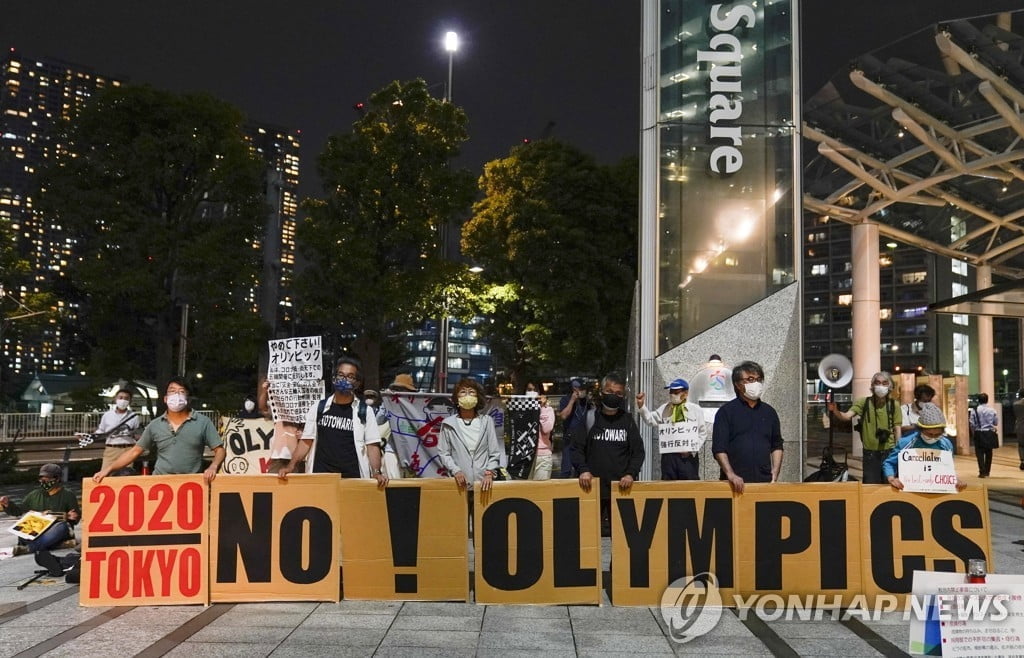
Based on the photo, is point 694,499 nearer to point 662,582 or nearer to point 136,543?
point 662,582

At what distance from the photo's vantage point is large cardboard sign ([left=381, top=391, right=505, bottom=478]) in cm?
1482

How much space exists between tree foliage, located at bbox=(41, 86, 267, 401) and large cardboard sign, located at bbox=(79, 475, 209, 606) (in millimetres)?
11814

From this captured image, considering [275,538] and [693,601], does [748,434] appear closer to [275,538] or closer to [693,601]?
[693,601]

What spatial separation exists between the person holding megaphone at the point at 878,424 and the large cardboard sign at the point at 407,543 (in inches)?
211

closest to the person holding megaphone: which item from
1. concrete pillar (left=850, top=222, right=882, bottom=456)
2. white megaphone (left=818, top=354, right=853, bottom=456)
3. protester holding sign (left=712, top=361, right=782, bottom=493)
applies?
protester holding sign (left=712, top=361, right=782, bottom=493)

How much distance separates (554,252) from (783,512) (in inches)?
956

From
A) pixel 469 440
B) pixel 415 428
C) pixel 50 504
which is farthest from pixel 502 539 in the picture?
pixel 415 428

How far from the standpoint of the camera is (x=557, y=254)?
102 ft

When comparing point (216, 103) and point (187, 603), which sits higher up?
point (216, 103)

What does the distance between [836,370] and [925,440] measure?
8671 mm

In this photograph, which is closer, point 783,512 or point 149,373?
point 783,512

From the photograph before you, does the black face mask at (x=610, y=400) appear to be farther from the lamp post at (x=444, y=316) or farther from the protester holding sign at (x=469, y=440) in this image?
the lamp post at (x=444, y=316)

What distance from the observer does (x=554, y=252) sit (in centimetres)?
3111

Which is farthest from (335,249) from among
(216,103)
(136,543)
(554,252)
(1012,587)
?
(1012,587)
